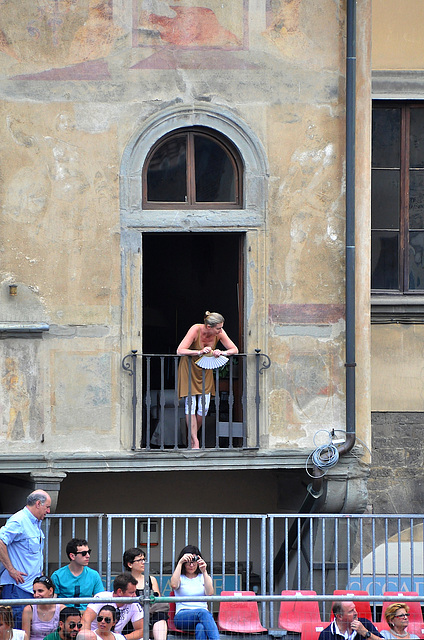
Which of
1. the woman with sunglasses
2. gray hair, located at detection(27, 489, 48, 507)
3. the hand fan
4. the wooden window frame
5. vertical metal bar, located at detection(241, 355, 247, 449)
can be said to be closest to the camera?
the woman with sunglasses

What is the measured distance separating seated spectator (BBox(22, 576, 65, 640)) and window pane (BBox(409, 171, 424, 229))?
270 inches

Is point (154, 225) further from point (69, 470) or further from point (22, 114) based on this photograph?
point (69, 470)

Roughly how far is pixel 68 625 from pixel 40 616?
0.54m

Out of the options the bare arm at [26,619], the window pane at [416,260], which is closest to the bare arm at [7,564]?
the bare arm at [26,619]

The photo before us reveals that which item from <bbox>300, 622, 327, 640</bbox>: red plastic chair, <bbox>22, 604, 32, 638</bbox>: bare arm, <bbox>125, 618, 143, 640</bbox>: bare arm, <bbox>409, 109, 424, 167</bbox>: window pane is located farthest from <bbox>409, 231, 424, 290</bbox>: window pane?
<bbox>22, 604, 32, 638</bbox>: bare arm

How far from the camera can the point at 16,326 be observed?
1141 cm

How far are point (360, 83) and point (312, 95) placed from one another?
524 mm

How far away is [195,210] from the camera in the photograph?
1174cm

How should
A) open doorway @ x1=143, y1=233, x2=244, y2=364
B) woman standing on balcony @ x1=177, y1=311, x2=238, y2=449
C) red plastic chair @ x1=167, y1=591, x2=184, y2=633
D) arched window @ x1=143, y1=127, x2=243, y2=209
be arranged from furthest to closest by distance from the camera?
open doorway @ x1=143, y1=233, x2=244, y2=364 → arched window @ x1=143, y1=127, x2=243, y2=209 → woman standing on balcony @ x1=177, y1=311, x2=238, y2=449 → red plastic chair @ x1=167, y1=591, x2=184, y2=633

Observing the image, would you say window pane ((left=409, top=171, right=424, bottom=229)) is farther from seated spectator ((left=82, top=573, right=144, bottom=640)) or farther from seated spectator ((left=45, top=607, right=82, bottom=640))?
seated spectator ((left=45, top=607, right=82, bottom=640))

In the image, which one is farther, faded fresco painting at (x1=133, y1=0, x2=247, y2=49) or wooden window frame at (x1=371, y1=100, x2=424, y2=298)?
wooden window frame at (x1=371, y1=100, x2=424, y2=298)

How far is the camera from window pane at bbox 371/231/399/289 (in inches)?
555

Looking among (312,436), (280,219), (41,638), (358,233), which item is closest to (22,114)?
(280,219)

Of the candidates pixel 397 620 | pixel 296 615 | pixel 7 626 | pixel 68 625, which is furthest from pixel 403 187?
pixel 7 626
